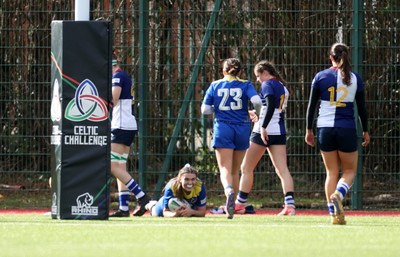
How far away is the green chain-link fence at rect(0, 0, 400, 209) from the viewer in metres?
17.7

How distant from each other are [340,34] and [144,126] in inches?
120

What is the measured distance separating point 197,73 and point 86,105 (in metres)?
4.53

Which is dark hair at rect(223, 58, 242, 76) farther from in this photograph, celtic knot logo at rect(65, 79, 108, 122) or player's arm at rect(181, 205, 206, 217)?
celtic knot logo at rect(65, 79, 108, 122)

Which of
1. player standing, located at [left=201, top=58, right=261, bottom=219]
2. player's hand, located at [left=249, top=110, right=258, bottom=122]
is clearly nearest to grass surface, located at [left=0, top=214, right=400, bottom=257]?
player standing, located at [left=201, top=58, right=261, bottom=219]

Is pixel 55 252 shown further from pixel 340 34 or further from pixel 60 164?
pixel 340 34

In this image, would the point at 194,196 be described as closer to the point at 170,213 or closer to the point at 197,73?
the point at 170,213

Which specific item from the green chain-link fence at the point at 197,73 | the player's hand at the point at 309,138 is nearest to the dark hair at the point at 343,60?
the player's hand at the point at 309,138

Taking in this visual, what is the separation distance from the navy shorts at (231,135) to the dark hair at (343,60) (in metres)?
1.88

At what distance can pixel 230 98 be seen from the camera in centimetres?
1501

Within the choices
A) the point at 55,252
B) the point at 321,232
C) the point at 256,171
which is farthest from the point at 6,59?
the point at 55,252

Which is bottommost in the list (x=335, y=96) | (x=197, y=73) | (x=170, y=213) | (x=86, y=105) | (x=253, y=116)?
(x=170, y=213)

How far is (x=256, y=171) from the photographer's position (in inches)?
706

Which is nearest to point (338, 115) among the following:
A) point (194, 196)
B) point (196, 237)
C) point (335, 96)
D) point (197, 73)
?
point (335, 96)

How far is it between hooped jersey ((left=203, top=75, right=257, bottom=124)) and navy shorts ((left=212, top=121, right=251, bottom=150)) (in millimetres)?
71
